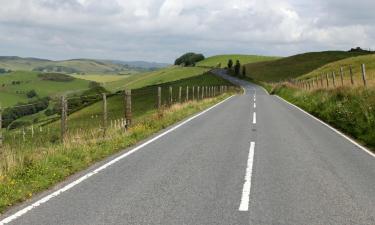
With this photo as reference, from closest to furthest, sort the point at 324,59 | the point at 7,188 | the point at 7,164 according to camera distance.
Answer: the point at 7,188
the point at 7,164
the point at 324,59

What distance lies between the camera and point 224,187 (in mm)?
8141

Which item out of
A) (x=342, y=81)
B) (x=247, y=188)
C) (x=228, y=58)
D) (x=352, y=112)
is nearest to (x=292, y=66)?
(x=228, y=58)

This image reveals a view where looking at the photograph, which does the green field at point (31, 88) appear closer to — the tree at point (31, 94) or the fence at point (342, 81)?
the tree at point (31, 94)

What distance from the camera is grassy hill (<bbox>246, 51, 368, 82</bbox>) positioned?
383 ft

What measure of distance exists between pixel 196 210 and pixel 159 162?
396 centimetres

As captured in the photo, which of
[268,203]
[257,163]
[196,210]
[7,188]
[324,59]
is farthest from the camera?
[324,59]

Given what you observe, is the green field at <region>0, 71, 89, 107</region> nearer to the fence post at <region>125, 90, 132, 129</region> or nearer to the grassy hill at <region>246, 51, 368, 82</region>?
the grassy hill at <region>246, 51, 368, 82</region>

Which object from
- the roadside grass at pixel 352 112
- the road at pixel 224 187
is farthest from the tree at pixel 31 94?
the road at pixel 224 187

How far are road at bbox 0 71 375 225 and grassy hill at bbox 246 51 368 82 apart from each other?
101 m

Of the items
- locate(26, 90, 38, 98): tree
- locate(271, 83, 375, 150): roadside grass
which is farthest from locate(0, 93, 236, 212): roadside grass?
locate(26, 90, 38, 98): tree

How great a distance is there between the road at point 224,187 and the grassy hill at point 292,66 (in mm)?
100701

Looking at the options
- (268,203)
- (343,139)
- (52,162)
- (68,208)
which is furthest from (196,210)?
(343,139)

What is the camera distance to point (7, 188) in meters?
7.72

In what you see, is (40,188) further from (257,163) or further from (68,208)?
(257,163)
